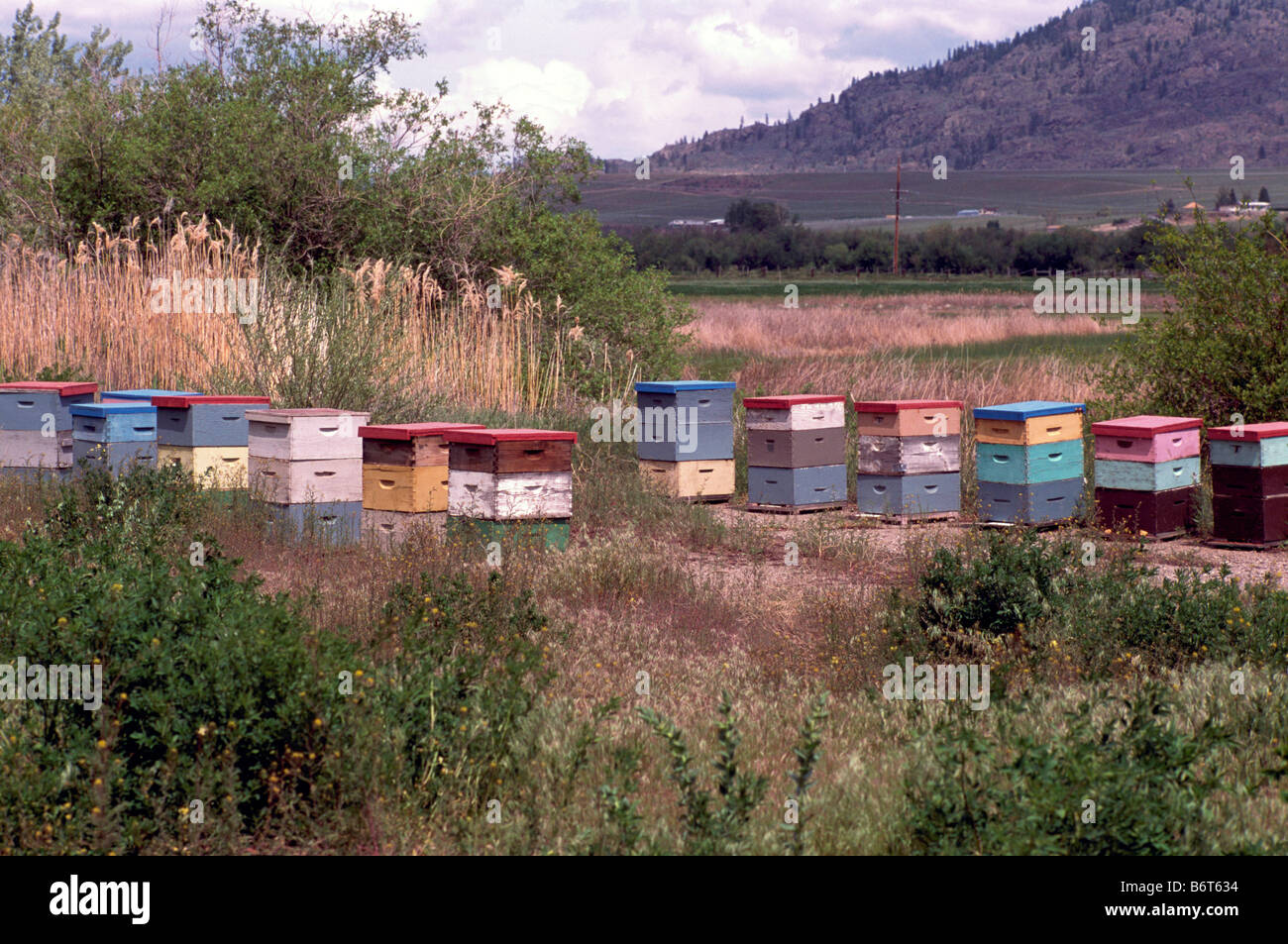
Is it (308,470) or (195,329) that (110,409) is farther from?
(195,329)

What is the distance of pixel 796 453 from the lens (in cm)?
1184

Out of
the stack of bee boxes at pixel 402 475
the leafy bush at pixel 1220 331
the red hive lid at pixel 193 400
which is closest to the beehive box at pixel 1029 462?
the leafy bush at pixel 1220 331

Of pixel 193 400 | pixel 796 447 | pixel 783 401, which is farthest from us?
pixel 796 447

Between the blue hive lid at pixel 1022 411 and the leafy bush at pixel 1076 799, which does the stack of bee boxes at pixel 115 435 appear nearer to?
the blue hive lid at pixel 1022 411

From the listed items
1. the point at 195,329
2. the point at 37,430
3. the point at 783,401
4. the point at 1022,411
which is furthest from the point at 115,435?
the point at 1022,411

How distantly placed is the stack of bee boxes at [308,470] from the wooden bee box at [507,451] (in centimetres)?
73

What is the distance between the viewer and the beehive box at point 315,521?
28.5ft

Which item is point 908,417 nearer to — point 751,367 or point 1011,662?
point 1011,662

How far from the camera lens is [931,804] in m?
4.03

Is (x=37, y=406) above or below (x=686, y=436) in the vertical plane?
above

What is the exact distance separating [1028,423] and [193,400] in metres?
6.66

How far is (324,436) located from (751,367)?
15.2 meters

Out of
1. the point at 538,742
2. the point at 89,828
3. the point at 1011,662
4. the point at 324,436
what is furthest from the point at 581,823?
the point at 324,436

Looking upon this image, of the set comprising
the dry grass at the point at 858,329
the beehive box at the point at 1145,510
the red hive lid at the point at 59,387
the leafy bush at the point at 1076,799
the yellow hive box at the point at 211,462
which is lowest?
the leafy bush at the point at 1076,799
